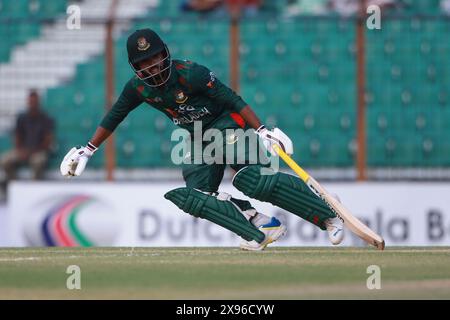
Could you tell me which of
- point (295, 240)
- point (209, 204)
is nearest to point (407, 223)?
point (295, 240)

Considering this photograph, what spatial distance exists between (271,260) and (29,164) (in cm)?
520

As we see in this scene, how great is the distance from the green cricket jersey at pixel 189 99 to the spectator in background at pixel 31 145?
392 cm

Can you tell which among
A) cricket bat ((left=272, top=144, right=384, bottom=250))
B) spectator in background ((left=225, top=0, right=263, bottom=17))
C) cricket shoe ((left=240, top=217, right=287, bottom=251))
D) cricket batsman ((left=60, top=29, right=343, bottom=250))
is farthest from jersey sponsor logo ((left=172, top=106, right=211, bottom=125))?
spectator in background ((left=225, top=0, right=263, bottom=17))

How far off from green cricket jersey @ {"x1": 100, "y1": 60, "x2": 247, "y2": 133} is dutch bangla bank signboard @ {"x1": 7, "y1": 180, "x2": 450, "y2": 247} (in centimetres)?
322

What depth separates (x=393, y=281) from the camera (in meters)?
6.66

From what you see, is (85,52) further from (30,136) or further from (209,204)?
(209,204)

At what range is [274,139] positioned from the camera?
7875 mm

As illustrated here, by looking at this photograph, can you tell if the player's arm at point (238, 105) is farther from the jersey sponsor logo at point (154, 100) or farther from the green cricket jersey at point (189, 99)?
the jersey sponsor logo at point (154, 100)

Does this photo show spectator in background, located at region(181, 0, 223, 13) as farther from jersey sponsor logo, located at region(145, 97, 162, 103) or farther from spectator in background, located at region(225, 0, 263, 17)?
jersey sponsor logo, located at region(145, 97, 162, 103)

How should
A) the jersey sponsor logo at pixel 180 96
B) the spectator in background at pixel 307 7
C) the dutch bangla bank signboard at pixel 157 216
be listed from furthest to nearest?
the spectator in background at pixel 307 7 < the dutch bangla bank signboard at pixel 157 216 < the jersey sponsor logo at pixel 180 96

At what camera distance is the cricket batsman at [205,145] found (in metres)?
7.78

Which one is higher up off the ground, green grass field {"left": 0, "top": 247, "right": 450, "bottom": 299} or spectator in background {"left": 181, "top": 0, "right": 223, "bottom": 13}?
spectator in background {"left": 181, "top": 0, "right": 223, "bottom": 13}

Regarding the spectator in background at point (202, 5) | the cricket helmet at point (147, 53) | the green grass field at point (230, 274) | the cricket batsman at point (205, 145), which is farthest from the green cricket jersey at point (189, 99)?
the spectator in background at point (202, 5)

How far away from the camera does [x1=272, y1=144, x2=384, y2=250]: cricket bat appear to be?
7.73 m
